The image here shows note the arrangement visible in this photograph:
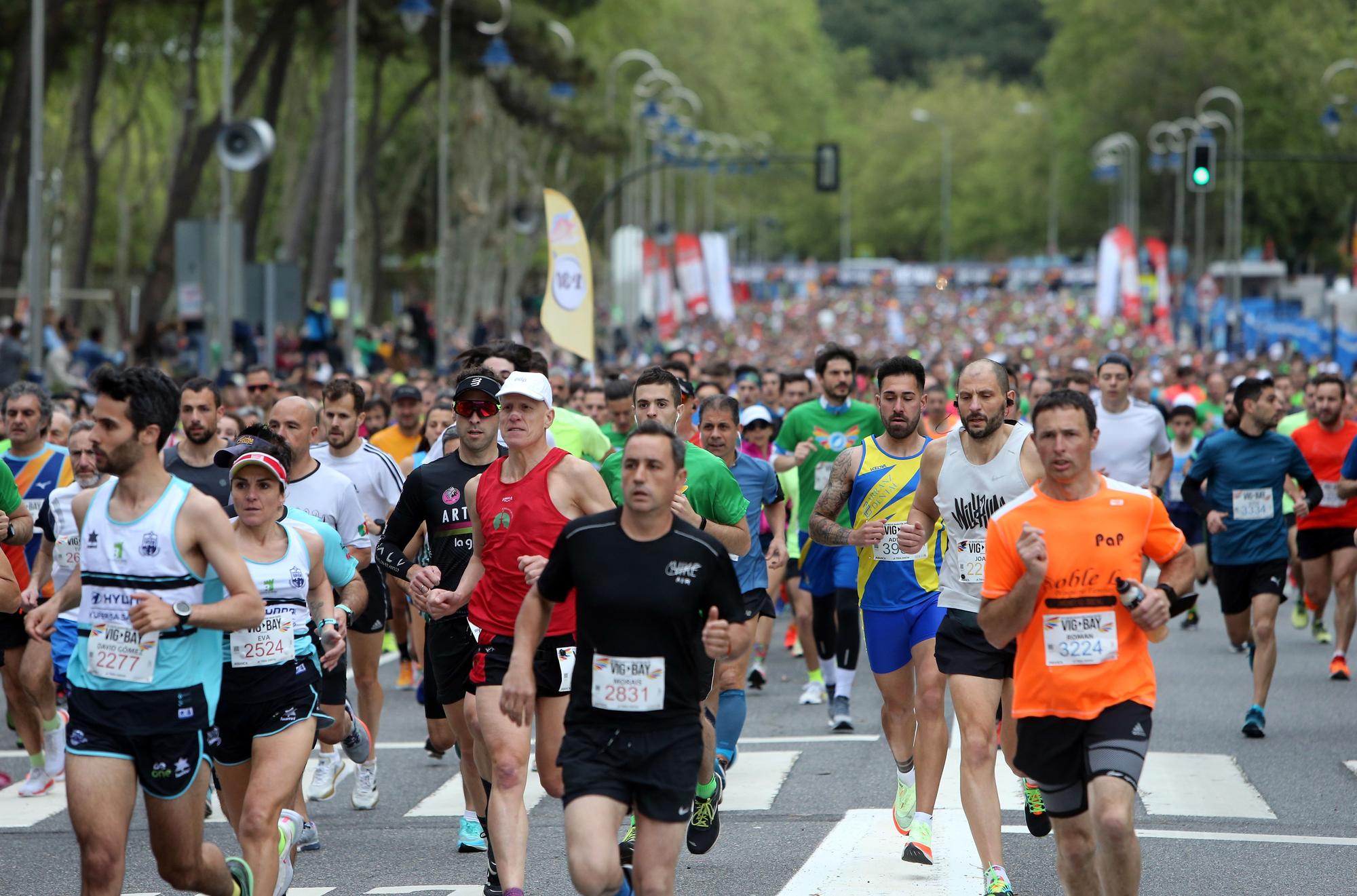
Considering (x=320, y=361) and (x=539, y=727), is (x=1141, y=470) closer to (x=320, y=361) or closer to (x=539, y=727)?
(x=539, y=727)

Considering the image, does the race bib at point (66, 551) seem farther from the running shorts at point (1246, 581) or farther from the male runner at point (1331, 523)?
the male runner at point (1331, 523)

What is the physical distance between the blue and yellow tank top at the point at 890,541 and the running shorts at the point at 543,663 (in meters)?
1.76

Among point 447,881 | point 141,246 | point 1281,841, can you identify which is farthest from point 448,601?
point 141,246

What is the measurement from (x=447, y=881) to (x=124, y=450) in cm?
275

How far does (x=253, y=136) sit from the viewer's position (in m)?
23.3

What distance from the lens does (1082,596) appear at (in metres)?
6.51

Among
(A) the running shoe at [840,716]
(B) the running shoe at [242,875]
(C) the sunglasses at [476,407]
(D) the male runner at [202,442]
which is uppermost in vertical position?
(C) the sunglasses at [476,407]

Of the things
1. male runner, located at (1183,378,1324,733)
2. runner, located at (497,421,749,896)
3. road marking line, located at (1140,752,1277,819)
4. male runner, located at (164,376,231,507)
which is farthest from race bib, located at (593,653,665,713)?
male runner, located at (1183,378,1324,733)

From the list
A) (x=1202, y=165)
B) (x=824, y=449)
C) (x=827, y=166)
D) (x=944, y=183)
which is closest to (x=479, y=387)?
(x=824, y=449)

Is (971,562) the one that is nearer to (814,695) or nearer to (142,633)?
(142,633)

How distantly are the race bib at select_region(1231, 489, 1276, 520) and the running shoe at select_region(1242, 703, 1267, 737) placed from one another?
4.30 feet

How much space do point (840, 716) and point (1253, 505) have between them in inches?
110

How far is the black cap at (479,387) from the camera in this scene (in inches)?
329

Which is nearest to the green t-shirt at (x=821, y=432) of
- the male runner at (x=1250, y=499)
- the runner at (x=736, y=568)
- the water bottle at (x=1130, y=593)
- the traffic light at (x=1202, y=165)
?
the runner at (x=736, y=568)
